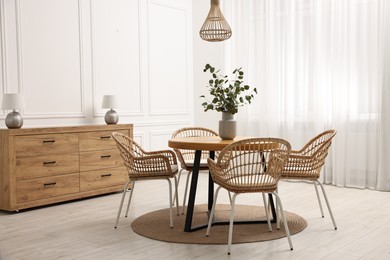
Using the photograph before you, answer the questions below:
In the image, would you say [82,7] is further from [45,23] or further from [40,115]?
[40,115]

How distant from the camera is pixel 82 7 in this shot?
5.60 m

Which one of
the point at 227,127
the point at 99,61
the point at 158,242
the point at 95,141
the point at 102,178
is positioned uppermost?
the point at 99,61

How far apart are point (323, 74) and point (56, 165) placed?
3.26m

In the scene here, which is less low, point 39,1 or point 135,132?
point 39,1

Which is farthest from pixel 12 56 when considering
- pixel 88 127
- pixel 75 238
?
pixel 75 238

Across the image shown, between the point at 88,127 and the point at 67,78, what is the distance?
2.46ft

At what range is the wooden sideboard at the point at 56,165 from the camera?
4465 millimetres

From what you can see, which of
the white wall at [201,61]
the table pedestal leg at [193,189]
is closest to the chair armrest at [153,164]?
the table pedestal leg at [193,189]

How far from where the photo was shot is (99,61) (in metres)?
5.81

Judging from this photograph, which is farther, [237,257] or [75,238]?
[75,238]

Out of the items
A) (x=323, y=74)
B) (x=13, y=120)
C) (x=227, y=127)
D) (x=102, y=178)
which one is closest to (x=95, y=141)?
(x=102, y=178)

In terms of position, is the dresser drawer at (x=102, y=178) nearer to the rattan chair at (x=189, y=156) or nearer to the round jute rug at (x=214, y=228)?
the rattan chair at (x=189, y=156)

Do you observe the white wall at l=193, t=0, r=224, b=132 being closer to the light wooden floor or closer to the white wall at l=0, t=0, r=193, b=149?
the white wall at l=0, t=0, r=193, b=149

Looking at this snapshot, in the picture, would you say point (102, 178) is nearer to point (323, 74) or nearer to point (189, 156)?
point (189, 156)
